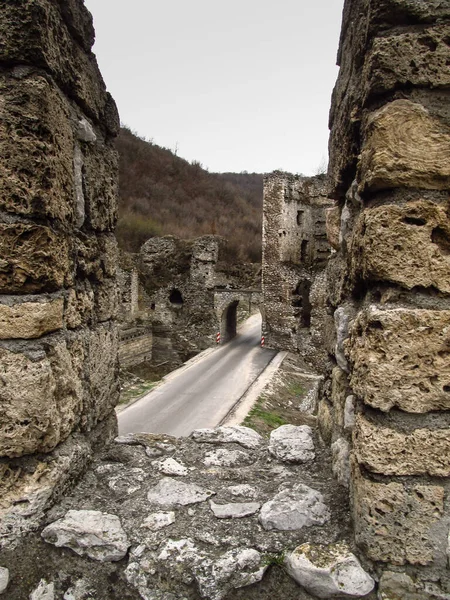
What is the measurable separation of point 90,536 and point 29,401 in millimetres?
610

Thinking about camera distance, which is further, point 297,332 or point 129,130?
point 129,130

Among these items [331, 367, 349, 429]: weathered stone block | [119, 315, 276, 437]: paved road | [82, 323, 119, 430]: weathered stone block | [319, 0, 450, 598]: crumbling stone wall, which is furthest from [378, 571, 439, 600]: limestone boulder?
[119, 315, 276, 437]: paved road

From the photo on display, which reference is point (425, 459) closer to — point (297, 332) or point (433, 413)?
point (433, 413)

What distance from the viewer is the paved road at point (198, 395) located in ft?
31.7

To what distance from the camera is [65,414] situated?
2.22 m

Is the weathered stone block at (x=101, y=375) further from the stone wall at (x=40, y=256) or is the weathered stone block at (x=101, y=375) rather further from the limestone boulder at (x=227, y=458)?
the limestone boulder at (x=227, y=458)

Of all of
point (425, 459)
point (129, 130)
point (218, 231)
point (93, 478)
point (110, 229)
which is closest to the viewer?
point (425, 459)

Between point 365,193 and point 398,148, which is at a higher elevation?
point 398,148

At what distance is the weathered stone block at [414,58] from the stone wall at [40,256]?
1.38m

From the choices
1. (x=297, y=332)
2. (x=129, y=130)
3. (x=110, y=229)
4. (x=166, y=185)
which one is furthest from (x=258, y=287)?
(x=129, y=130)

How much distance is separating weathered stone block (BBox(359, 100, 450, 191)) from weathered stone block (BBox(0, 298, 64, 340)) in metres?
1.46

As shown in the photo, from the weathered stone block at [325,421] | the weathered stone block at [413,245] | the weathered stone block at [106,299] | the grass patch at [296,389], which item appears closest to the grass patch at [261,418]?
the grass patch at [296,389]

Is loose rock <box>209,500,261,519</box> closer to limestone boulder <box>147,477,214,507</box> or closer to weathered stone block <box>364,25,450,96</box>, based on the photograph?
limestone boulder <box>147,477,214,507</box>

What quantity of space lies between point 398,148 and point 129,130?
4333 cm
